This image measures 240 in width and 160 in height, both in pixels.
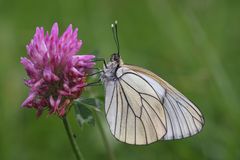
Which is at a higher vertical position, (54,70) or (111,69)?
(54,70)

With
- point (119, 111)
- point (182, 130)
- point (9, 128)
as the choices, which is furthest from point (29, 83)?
point (9, 128)

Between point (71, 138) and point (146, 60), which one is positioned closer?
point (71, 138)

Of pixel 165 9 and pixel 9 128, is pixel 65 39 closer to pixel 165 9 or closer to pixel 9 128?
pixel 9 128

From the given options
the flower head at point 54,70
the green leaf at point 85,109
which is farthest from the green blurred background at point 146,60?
the flower head at point 54,70

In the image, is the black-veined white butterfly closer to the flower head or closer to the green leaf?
the green leaf

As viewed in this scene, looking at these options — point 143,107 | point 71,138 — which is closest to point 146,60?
point 143,107

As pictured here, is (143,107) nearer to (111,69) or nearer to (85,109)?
(111,69)
